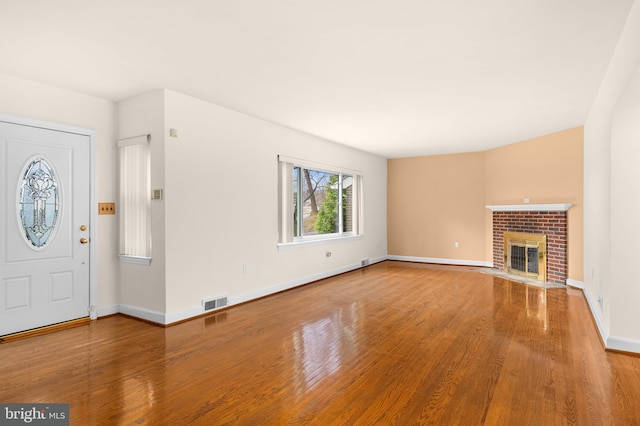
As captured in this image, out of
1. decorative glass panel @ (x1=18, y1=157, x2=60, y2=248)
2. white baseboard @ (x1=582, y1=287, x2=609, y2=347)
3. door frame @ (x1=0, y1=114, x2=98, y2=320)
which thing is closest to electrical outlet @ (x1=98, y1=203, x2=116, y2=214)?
door frame @ (x1=0, y1=114, x2=98, y2=320)

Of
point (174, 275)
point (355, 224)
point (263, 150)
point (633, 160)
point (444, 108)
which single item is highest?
point (444, 108)

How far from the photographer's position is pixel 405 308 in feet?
14.6

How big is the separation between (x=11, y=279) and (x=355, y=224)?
5673mm

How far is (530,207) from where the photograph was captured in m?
6.28

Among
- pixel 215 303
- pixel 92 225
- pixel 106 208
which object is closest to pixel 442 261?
pixel 215 303

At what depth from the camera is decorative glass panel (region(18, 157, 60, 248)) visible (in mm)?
3553

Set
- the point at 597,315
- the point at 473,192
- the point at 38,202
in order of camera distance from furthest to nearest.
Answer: the point at 473,192 → the point at 597,315 → the point at 38,202

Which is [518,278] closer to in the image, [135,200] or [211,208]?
[211,208]

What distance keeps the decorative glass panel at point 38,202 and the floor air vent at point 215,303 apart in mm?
1818

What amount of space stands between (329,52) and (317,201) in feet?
12.7

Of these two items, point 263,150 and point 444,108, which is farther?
point 263,150

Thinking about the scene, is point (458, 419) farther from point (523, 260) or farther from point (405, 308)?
point (523, 260)

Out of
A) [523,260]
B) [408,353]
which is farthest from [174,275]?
[523,260]

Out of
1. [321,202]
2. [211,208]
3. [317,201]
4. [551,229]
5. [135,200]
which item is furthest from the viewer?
[321,202]
